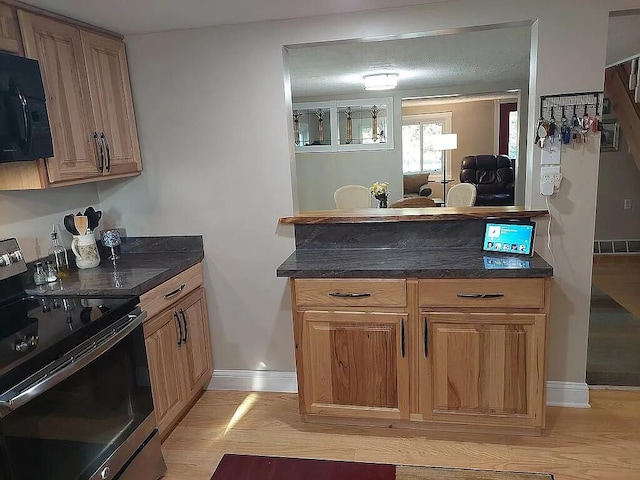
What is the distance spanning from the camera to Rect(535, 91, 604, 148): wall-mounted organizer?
88.6 inches

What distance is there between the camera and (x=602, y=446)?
2.19 metres

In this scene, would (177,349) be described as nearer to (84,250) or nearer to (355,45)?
(84,250)

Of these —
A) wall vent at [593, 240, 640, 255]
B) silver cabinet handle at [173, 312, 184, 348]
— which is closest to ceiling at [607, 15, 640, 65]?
wall vent at [593, 240, 640, 255]

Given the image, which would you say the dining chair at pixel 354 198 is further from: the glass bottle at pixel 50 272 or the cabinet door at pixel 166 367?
the glass bottle at pixel 50 272

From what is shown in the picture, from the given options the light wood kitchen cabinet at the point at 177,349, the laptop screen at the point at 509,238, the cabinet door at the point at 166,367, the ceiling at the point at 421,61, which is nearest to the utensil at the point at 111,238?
the light wood kitchen cabinet at the point at 177,349

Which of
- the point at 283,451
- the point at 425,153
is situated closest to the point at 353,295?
the point at 283,451

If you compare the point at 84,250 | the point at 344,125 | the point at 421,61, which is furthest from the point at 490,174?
the point at 84,250

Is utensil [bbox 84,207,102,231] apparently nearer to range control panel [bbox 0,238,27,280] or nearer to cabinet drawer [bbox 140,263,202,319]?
range control panel [bbox 0,238,27,280]

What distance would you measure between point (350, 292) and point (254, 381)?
102 centimetres

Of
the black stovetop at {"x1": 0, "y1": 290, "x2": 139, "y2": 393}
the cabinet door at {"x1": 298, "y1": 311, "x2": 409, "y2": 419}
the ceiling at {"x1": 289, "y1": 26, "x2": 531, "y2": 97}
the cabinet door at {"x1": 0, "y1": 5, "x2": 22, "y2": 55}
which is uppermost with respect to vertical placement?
the ceiling at {"x1": 289, "y1": 26, "x2": 531, "y2": 97}

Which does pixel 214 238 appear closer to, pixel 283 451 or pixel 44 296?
pixel 44 296

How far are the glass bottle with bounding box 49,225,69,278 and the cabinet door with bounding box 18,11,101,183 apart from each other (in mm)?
387

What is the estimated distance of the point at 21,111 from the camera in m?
1.82

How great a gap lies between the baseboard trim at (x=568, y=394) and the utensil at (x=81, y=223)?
8.42 ft
